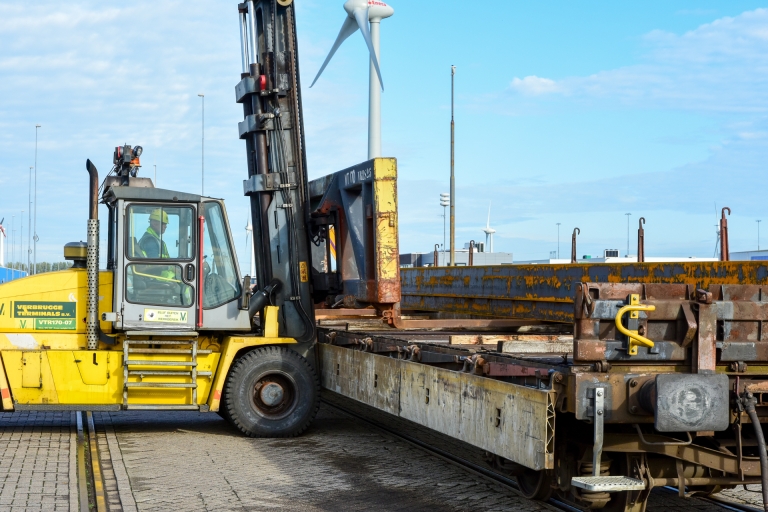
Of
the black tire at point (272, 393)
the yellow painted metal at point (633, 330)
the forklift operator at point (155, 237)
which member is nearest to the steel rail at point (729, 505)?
the yellow painted metal at point (633, 330)

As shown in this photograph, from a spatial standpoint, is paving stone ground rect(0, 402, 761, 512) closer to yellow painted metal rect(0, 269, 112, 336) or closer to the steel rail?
the steel rail

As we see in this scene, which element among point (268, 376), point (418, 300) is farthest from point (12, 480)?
point (418, 300)

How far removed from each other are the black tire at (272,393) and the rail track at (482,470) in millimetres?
1076

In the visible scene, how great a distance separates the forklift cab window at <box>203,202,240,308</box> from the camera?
10.2 meters

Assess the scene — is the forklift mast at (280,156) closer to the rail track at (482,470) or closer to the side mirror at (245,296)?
the side mirror at (245,296)

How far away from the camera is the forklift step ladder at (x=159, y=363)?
10.0 meters

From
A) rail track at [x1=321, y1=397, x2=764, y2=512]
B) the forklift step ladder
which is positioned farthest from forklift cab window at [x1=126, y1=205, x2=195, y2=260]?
rail track at [x1=321, y1=397, x2=764, y2=512]

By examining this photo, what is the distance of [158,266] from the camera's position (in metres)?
10.1

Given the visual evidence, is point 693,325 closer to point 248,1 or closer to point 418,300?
point 248,1

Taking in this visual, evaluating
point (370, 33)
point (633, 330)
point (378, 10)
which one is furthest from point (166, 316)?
point (378, 10)

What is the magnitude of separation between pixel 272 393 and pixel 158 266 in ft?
5.96

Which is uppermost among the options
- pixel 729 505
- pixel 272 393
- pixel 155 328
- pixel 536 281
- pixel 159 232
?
pixel 159 232

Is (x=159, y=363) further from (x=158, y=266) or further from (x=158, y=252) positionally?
(x=158, y=252)

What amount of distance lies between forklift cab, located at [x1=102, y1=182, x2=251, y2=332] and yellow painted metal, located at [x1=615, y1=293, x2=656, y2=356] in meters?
5.71
